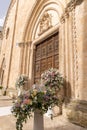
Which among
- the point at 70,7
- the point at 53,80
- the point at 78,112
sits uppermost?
the point at 70,7

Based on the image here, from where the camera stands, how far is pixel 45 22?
22.8 feet

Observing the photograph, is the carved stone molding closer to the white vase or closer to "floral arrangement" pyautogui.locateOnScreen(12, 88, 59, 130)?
"floral arrangement" pyautogui.locateOnScreen(12, 88, 59, 130)

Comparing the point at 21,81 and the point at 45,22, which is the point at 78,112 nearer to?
the point at 21,81

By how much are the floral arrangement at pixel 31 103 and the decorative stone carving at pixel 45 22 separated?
458 cm

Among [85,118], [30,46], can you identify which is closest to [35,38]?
[30,46]

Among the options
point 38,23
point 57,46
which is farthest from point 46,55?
point 38,23

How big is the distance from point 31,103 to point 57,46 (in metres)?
4.04

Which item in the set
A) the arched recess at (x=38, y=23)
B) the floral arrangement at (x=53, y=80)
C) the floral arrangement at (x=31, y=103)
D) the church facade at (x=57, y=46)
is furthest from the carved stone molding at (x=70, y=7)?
the floral arrangement at (x=31, y=103)

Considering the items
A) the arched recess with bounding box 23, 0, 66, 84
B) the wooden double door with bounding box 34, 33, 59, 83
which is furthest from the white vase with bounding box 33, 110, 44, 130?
the arched recess with bounding box 23, 0, 66, 84

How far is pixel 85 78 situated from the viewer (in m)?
3.75

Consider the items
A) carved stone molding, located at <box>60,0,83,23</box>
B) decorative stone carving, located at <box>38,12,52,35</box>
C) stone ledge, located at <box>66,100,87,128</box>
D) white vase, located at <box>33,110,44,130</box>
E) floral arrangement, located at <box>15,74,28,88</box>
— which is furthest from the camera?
floral arrangement, located at <box>15,74,28,88</box>

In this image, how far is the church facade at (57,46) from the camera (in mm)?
3904

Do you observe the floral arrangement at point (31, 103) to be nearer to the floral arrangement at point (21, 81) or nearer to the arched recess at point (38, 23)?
the arched recess at point (38, 23)

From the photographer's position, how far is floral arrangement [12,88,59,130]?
2.27 m
